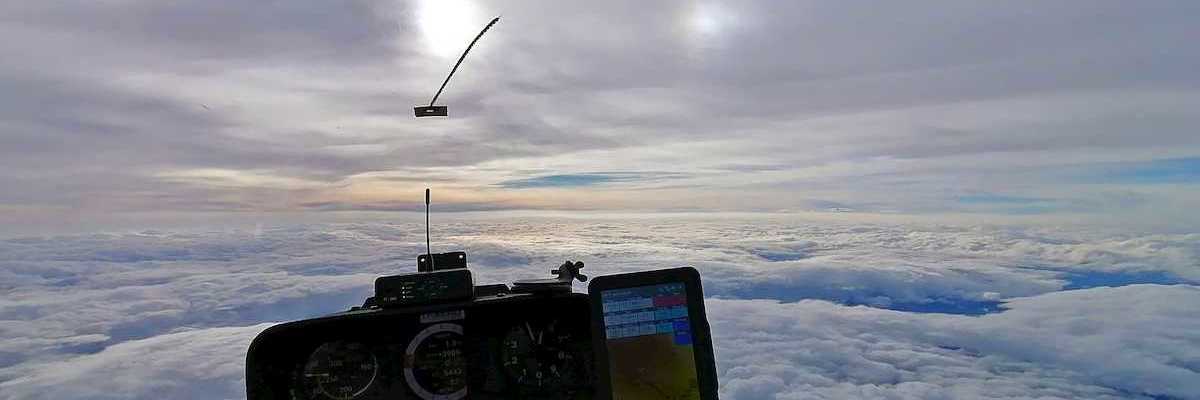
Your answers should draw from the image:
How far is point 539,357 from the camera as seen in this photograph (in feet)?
12.1

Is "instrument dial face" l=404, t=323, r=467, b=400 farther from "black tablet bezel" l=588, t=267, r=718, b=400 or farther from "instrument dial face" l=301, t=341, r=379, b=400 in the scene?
"black tablet bezel" l=588, t=267, r=718, b=400

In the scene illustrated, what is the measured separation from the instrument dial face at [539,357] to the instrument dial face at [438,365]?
0.29 meters

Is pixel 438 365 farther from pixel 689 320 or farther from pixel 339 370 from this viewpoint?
pixel 689 320

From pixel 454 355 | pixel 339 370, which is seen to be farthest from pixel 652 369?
pixel 339 370

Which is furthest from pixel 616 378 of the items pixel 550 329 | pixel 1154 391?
pixel 1154 391

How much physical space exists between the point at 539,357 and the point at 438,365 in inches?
25.5

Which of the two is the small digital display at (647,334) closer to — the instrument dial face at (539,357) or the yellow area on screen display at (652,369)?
the yellow area on screen display at (652,369)

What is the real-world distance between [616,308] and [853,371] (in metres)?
86.6

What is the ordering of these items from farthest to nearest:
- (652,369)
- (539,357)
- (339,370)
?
(539,357), (339,370), (652,369)

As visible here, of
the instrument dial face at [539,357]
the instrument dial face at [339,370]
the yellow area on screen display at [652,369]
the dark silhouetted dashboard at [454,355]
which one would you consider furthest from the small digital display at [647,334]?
the instrument dial face at [339,370]

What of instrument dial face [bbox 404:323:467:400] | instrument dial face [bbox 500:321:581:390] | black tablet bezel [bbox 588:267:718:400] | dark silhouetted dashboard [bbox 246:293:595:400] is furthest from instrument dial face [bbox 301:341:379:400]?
black tablet bezel [bbox 588:267:718:400]

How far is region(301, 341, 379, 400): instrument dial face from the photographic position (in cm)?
353

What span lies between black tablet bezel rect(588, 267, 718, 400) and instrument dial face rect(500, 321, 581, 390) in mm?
565

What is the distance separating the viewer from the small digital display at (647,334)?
316cm
